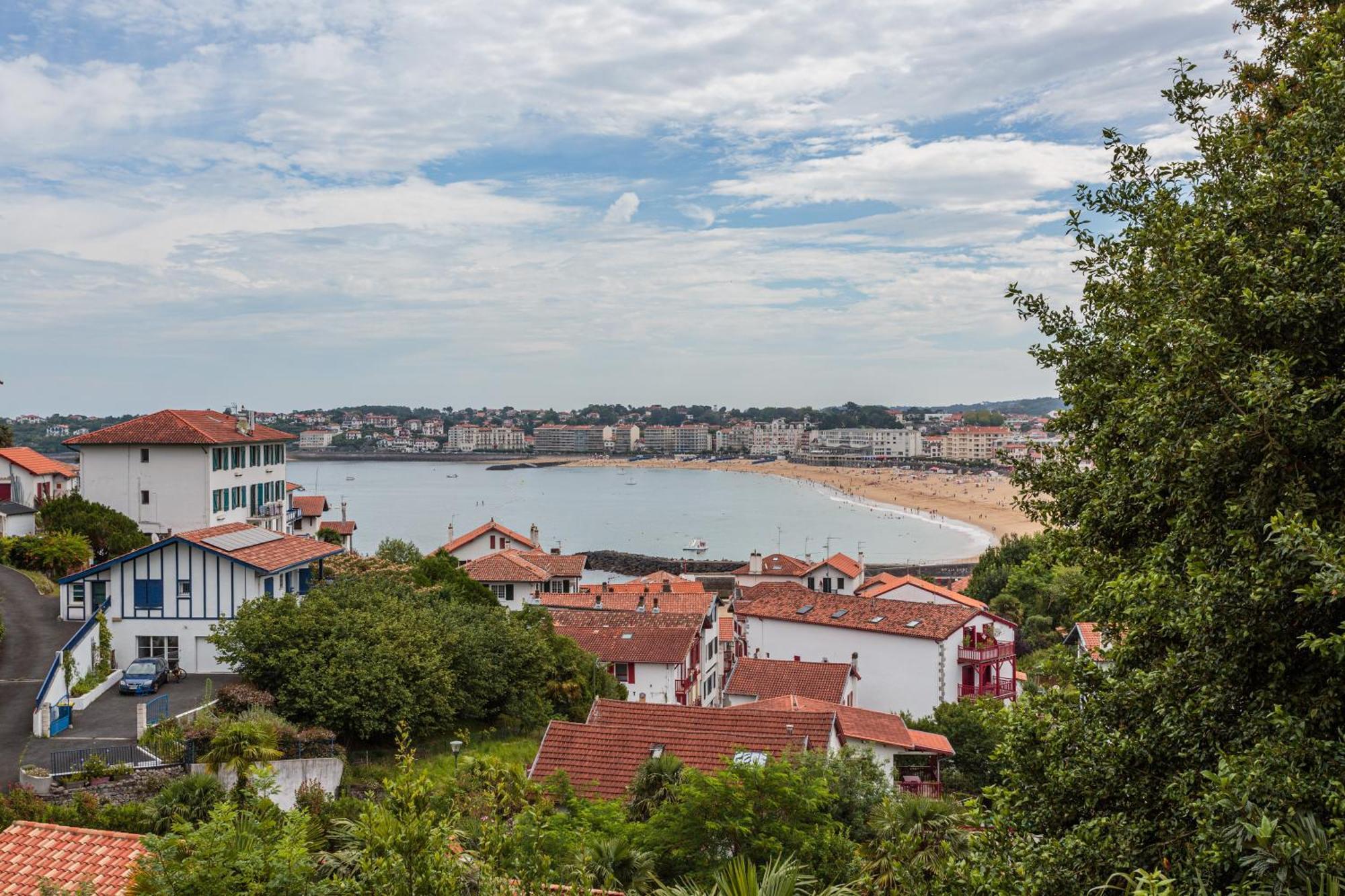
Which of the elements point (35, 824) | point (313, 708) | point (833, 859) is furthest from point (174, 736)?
point (833, 859)

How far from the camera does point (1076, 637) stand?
108ft

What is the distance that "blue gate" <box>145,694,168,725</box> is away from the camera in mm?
17984

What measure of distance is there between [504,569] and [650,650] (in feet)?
53.3

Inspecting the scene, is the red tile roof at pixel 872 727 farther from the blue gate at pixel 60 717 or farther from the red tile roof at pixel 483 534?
the red tile roof at pixel 483 534

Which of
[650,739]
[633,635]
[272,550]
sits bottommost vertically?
[633,635]

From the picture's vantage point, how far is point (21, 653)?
68.8 ft

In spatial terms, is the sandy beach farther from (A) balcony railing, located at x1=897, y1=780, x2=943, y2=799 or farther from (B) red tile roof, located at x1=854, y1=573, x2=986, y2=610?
(A) balcony railing, located at x1=897, y1=780, x2=943, y2=799

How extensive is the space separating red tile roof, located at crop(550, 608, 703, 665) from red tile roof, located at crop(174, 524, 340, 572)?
869cm

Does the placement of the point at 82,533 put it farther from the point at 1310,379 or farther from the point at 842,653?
the point at 1310,379

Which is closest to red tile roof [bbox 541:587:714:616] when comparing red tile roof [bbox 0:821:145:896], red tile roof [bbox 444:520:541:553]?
red tile roof [bbox 444:520:541:553]

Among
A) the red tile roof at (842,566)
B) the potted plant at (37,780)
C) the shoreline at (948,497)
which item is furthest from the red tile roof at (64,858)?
the shoreline at (948,497)

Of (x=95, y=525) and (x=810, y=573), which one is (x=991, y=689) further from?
(x=95, y=525)


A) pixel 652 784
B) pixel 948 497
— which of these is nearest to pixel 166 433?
pixel 652 784

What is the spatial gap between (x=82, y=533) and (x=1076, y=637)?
3306 centimetres
